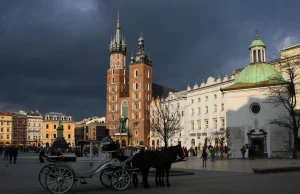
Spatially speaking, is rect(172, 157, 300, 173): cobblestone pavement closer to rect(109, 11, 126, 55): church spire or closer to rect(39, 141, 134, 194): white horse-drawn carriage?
rect(39, 141, 134, 194): white horse-drawn carriage

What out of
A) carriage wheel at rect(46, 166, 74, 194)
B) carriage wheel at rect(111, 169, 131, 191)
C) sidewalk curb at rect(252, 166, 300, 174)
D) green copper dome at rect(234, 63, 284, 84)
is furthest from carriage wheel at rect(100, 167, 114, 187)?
green copper dome at rect(234, 63, 284, 84)

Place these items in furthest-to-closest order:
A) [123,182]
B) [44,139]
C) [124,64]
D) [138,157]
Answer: [44,139] → [124,64] → [138,157] → [123,182]

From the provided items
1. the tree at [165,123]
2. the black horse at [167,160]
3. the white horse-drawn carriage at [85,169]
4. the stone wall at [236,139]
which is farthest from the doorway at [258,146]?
the white horse-drawn carriage at [85,169]

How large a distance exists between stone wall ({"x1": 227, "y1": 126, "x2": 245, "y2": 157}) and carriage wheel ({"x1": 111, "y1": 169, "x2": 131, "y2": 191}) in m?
33.4

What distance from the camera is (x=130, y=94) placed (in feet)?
374

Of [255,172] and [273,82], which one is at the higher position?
[273,82]

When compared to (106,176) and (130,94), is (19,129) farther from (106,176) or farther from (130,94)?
(106,176)

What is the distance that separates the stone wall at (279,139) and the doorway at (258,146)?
1.22 metres

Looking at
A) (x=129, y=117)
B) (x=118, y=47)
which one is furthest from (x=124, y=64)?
(x=129, y=117)

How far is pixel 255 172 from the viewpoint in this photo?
2122 centimetres

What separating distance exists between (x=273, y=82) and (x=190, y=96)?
131ft

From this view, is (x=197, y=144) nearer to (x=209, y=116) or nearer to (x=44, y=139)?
(x=209, y=116)

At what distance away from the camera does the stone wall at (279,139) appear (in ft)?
141

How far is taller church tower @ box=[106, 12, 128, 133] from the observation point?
384 ft
